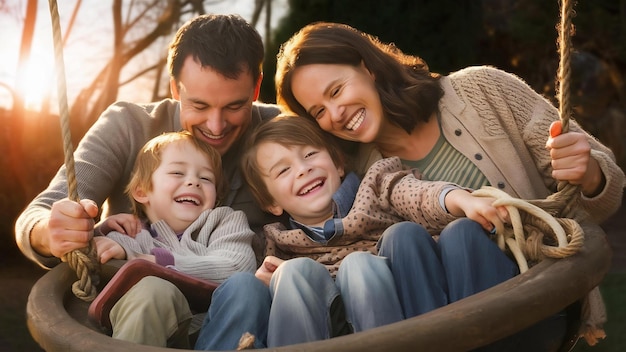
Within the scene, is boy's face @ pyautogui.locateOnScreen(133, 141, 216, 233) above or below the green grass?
above

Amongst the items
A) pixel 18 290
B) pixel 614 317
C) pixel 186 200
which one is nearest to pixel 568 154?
pixel 186 200

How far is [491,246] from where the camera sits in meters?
1.62

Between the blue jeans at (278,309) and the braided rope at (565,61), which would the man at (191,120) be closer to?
the blue jeans at (278,309)

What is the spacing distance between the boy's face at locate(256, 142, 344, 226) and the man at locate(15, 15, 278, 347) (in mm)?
187

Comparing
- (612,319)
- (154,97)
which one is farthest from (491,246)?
(154,97)

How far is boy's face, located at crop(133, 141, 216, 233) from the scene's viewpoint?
2076 millimetres


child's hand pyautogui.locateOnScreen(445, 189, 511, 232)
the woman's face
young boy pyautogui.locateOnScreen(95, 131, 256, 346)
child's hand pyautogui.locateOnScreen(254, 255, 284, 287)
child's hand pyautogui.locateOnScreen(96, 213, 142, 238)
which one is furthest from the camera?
the woman's face

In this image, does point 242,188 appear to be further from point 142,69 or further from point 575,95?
point 575,95

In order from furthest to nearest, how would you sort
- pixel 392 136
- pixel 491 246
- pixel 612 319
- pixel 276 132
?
pixel 612 319 → pixel 392 136 → pixel 276 132 → pixel 491 246

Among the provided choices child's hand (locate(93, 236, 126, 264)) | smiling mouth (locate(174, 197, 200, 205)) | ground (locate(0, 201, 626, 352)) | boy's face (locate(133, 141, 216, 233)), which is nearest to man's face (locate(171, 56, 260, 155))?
boy's face (locate(133, 141, 216, 233))

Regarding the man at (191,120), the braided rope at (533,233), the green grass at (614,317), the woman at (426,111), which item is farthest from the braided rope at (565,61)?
the green grass at (614,317)

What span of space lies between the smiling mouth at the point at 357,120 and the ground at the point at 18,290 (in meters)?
2.44

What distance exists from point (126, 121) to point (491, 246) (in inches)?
46.2

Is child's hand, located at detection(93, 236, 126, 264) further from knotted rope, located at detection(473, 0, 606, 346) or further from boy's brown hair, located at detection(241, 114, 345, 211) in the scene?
knotted rope, located at detection(473, 0, 606, 346)
